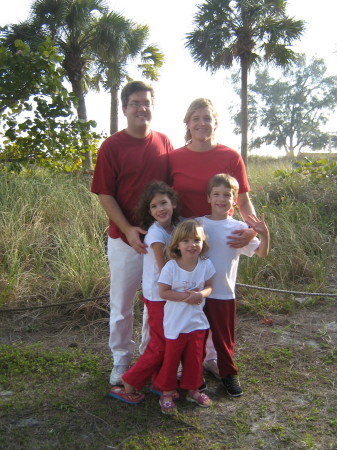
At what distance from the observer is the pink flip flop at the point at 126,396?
2.98 metres

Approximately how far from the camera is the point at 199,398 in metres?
2.96

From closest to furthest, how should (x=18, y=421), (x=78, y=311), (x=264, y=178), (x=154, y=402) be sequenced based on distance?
(x=18, y=421), (x=154, y=402), (x=78, y=311), (x=264, y=178)

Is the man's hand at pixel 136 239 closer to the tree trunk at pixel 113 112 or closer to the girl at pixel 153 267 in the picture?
the girl at pixel 153 267

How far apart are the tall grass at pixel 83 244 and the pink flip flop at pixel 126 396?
5.92 ft

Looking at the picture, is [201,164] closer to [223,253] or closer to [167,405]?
[223,253]

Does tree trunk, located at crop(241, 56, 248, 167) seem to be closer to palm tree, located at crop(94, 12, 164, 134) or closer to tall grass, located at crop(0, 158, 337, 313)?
palm tree, located at crop(94, 12, 164, 134)

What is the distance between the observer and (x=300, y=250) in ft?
18.0

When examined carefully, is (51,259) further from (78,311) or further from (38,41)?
(38,41)

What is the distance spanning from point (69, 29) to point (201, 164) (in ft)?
42.6

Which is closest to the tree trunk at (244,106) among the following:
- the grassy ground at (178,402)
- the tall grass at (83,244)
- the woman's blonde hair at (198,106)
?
the tall grass at (83,244)

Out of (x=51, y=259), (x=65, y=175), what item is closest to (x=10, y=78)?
(x=65, y=175)

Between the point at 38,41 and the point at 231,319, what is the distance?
1241cm

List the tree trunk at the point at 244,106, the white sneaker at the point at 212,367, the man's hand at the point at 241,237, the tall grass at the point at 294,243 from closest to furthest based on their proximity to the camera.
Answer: the man's hand at the point at 241,237, the white sneaker at the point at 212,367, the tall grass at the point at 294,243, the tree trunk at the point at 244,106

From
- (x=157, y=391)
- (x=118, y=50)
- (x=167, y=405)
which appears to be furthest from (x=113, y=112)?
(x=167, y=405)
